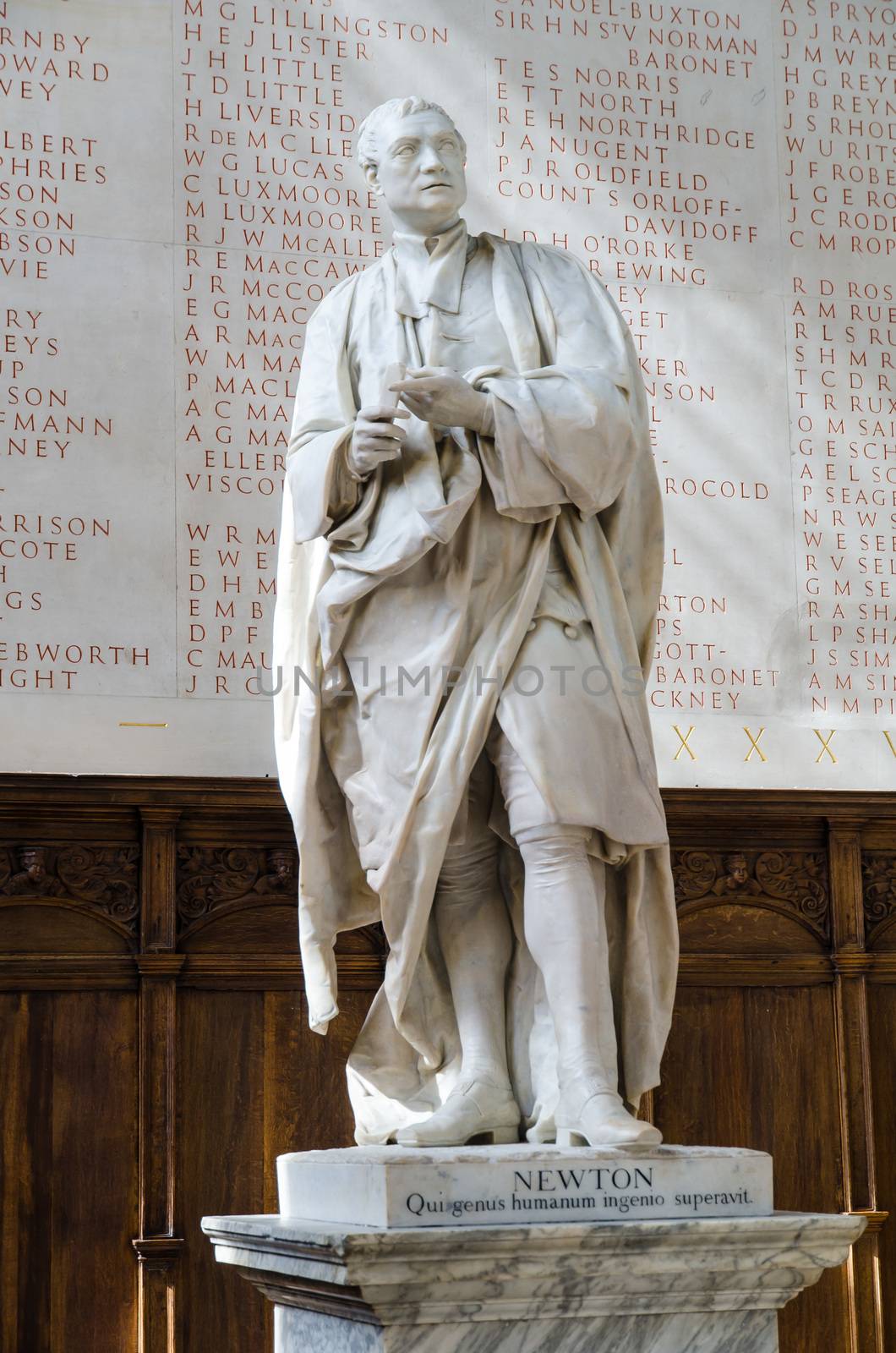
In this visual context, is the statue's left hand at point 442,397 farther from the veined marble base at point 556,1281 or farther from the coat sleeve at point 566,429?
the veined marble base at point 556,1281

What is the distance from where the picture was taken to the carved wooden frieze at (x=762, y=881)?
6.25 m

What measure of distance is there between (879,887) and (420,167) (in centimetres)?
348

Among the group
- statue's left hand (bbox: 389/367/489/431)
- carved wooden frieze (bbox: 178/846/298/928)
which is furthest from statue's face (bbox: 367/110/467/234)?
carved wooden frieze (bbox: 178/846/298/928)

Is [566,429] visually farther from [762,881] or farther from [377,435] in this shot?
[762,881]

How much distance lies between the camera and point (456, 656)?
11.8ft

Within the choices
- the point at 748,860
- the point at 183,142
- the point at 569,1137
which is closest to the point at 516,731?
the point at 569,1137

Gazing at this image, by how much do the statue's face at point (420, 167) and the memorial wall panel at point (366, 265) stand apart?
2.36m

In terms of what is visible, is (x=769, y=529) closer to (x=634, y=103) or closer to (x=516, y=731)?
(x=634, y=103)

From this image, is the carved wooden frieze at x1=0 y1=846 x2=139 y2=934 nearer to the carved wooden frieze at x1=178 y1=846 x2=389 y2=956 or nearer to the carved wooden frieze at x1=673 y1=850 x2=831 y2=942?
the carved wooden frieze at x1=178 y1=846 x2=389 y2=956

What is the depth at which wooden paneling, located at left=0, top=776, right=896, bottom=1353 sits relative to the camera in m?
5.50

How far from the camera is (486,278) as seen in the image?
3.93 meters

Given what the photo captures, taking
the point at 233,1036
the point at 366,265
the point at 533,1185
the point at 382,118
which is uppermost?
the point at 366,265

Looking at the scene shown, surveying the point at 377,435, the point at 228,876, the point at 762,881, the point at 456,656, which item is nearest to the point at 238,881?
the point at 228,876

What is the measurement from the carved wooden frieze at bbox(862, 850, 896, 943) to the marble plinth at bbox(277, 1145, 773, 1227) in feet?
10.3
